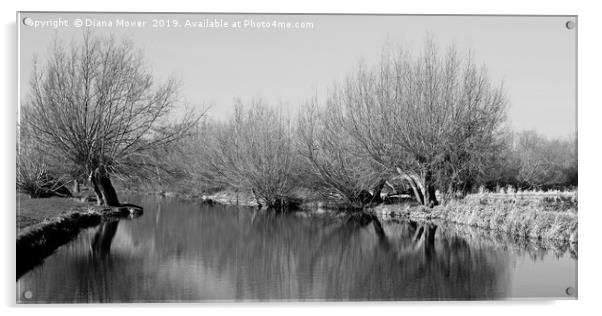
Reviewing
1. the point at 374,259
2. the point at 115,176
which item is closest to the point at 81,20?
the point at 374,259

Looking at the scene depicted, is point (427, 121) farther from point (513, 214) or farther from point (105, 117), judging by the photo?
point (105, 117)

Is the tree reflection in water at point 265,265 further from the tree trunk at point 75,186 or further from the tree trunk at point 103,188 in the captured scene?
the tree trunk at point 75,186

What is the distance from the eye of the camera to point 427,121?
1817 centimetres

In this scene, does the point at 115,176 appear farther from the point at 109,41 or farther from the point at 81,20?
the point at 81,20

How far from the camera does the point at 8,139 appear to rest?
8367mm

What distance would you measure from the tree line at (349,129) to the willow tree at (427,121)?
0.03m

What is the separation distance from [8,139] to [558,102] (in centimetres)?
831

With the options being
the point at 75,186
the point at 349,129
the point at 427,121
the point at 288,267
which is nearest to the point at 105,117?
the point at 75,186

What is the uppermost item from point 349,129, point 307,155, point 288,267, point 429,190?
point 349,129

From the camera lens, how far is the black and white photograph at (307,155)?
8969mm

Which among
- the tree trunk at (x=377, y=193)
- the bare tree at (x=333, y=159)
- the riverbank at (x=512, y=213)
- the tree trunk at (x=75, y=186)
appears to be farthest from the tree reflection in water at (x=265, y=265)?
the tree trunk at (x=377, y=193)

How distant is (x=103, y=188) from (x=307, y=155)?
24.9 ft

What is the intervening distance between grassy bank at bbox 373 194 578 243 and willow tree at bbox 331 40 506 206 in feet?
3.06

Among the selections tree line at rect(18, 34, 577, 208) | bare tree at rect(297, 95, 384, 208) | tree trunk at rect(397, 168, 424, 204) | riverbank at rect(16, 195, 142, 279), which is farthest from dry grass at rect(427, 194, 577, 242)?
riverbank at rect(16, 195, 142, 279)
